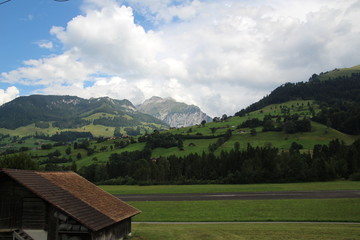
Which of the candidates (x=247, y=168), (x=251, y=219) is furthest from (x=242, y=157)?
(x=251, y=219)

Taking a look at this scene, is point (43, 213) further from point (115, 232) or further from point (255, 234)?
point (255, 234)

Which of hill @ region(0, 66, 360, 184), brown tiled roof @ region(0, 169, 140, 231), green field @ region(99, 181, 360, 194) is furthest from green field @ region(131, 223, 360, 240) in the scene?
hill @ region(0, 66, 360, 184)

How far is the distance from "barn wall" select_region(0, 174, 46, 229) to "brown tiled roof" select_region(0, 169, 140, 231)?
837mm

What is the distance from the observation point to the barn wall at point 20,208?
67.2 feet

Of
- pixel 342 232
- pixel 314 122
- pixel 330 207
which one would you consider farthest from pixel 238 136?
pixel 342 232

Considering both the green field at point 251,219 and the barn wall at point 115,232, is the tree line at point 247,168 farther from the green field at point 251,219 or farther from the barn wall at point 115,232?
the barn wall at point 115,232

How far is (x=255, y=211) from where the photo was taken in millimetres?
40688

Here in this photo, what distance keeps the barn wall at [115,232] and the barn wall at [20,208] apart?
382 cm

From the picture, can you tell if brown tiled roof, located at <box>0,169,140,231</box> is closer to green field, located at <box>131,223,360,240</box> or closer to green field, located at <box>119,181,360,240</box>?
green field, located at <box>131,223,360,240</box>

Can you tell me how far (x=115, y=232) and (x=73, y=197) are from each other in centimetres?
466

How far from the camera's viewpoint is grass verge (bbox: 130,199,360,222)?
120 feet

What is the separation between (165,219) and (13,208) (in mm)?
21480

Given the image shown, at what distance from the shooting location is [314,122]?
18738 centimetres


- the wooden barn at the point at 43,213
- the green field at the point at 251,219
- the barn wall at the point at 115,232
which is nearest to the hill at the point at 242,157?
the green field at the point at 251,219
